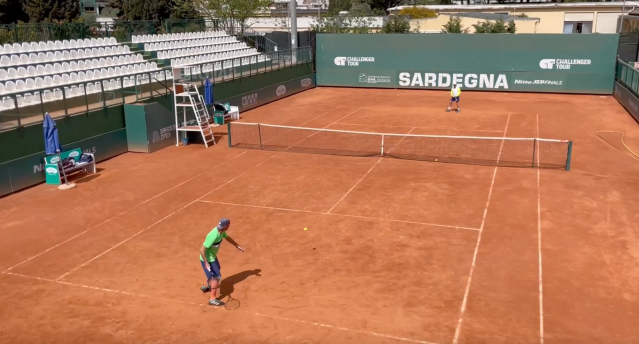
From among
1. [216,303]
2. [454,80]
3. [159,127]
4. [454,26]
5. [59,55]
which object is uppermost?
[454,26]

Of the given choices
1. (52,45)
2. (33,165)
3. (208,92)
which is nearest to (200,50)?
(52,45)

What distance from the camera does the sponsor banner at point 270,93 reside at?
3071 cm

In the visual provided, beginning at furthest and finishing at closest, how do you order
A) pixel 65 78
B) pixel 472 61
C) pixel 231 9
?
pixel 231 9, pixel 472 61, pixel 65 78

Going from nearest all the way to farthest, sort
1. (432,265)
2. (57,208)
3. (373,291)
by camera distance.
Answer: (373,291) → (432,265) → (57,208)

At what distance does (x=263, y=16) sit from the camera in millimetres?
64625

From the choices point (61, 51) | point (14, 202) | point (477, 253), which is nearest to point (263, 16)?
point (61, 51)

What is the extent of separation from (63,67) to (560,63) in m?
29.4

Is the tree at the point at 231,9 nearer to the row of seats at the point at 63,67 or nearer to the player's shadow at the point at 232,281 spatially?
the row of seats at the point at 63,67

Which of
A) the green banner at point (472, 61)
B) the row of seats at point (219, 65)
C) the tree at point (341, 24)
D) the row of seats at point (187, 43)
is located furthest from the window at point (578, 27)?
the row of seats at point (219, 65)

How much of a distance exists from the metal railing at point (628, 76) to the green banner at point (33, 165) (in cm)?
2512

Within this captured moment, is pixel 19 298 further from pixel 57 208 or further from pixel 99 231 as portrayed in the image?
pixel 57 208

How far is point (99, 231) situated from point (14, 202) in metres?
4.35

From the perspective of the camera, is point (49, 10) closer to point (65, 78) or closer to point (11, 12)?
point (11, 12)

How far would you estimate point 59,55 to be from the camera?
26.7 m
